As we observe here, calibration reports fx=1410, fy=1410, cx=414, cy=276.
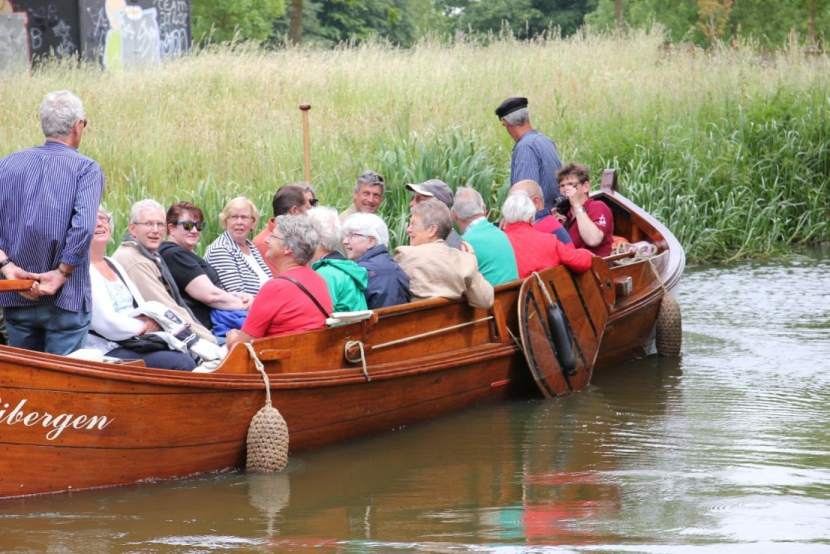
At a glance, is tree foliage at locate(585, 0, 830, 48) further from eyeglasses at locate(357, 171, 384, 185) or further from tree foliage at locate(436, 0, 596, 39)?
eyeglasses at locate(357, 171, 384, 185)

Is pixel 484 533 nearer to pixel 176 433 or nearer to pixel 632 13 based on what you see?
pixel 176 433

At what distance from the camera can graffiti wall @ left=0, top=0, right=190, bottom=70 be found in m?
22.3

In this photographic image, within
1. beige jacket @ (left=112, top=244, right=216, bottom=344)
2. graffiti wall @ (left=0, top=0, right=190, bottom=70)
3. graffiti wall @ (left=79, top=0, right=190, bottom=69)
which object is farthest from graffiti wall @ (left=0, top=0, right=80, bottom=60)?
beige jacket @ (left=112, top=244, right=216, bottom=344)

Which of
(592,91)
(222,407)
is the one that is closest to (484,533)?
(222,407)

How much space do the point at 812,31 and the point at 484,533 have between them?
18244 mm

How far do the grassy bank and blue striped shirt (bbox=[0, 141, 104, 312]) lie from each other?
5.19 metres

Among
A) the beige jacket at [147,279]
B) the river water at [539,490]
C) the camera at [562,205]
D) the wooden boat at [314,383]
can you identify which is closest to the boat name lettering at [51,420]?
the wooden boat at [314,383]

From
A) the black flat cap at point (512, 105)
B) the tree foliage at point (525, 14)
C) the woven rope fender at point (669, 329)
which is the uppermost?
the black flat cap at point (512, 105)

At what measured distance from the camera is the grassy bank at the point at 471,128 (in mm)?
13516

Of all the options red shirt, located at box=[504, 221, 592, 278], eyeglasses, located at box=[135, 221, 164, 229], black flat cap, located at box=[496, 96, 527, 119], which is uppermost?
black flat cap, located at box=[496, 96, 527, 119]

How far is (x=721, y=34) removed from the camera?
Answer: 24.1 meters

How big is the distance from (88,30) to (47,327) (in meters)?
17.4

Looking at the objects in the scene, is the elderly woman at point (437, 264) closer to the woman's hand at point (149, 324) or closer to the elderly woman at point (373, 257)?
the elderly woman at point (373, 257)

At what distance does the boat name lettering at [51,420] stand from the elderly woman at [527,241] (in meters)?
3.58
